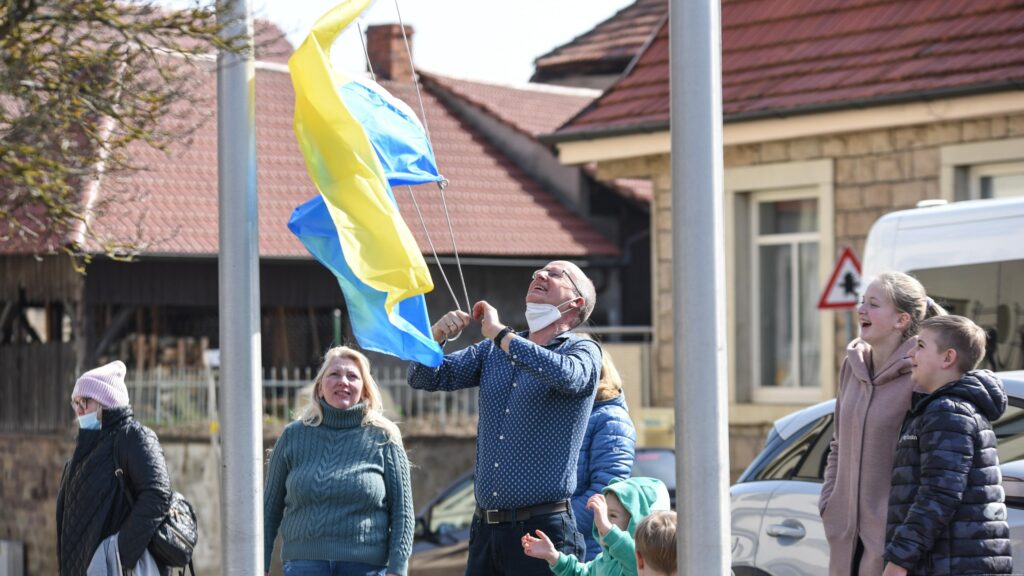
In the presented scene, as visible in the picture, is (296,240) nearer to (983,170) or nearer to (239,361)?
(983,170)

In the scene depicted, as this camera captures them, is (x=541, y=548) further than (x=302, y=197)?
No

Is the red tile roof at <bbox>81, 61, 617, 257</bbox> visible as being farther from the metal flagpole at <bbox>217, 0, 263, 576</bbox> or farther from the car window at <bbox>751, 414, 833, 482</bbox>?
the metal flagpole at <bbox>217, 0, 263, 576</bbox>

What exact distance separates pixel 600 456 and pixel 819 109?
36.5ft

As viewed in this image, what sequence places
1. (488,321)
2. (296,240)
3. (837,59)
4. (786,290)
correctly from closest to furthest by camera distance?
(488,321) < (837,59) < (786,290) < (296,240)

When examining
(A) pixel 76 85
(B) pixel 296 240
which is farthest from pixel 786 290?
(A) pixel 76 85

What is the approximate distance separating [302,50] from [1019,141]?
10.9 m

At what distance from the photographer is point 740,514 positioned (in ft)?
27.3

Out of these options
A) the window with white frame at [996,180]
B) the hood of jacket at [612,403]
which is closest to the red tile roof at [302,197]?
the window with white frame at [996,180]

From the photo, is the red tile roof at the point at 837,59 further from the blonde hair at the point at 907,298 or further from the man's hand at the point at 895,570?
the man's hand at the point at 895,570

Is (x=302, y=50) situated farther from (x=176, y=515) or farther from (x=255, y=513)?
(x=176, y=515)

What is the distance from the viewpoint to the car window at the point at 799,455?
26.6 feet

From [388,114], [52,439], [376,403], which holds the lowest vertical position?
[52,439]

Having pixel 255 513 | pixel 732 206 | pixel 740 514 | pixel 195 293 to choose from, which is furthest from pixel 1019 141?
pixel 195 293

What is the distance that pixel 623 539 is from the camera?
6223mm
